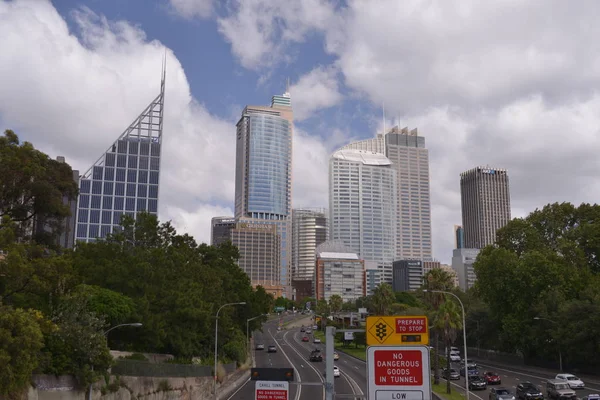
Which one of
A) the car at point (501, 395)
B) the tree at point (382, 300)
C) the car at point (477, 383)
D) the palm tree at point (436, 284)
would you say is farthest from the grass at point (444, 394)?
the tree at point (382, 300)

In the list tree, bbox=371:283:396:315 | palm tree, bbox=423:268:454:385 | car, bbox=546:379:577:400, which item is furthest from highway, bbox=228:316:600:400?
palm tree, bbox=423:268:454:385

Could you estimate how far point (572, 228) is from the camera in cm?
9219

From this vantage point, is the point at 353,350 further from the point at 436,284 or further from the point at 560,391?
the point at 560,391

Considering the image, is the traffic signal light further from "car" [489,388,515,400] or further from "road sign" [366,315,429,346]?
"car" [489,388,515,400]

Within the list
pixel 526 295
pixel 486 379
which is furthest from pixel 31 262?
pixel 526 295

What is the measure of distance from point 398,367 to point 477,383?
5284 cm

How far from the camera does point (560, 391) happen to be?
50.0 metres

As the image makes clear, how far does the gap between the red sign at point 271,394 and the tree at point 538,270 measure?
63.8 m

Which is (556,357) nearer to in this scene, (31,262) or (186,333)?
(186,333)

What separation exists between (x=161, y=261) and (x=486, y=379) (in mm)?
36556

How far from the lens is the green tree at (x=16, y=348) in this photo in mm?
27234

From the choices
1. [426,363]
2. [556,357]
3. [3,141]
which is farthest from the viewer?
Answer: [556,357]

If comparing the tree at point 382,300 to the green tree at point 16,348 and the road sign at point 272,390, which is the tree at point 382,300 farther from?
the road sign at point 272,390

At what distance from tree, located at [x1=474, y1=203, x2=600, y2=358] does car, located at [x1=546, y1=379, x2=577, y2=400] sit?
21.5 m
